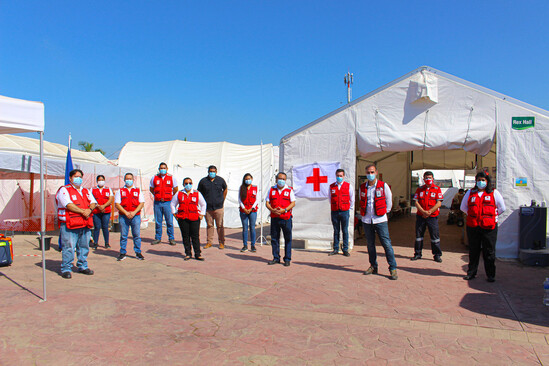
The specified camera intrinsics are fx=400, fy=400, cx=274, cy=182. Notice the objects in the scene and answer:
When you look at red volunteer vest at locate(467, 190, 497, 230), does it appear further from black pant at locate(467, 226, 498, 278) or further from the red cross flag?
the red cross flag

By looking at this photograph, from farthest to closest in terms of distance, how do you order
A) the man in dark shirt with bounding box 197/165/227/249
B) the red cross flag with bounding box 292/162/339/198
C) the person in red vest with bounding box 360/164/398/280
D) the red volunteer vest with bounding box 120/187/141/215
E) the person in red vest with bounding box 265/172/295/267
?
the man in dark shirt with bounding box 197/165/227/249, the red cross flag with bounding box 292/162/339/198, the red volunteer vest with bounding box 120/187/141/215, the person in red vest with bounding box 265/172/295/267, the person in red vest with bounding box 360/164/398/280

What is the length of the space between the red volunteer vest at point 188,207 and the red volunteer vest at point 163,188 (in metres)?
2.00

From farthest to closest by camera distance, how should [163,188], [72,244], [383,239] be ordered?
[163,188] → [383,239] → [72,244]

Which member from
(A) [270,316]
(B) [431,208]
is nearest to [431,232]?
(B) [431,208]

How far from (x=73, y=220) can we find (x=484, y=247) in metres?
6.37

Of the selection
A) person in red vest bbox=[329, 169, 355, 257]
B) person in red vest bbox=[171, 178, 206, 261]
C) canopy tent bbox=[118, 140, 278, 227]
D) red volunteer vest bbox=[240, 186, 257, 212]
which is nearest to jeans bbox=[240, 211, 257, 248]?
red volunteer vest bbox=[240, 186, 257, 212]

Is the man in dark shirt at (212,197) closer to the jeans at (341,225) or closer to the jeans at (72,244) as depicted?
the jeans at (341,225)

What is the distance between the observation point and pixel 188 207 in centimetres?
770

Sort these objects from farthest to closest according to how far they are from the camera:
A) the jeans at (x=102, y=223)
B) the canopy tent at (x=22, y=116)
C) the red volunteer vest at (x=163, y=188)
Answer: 1. the red volunteer vest at (x=163, y=188)
2. the jeans at (x=102, y=223)
3. the canopy tent at (x=22, y=116)

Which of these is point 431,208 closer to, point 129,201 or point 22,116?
point 129,201

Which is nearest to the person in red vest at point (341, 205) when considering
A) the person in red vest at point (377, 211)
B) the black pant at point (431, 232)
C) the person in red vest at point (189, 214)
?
the black pant at point (431, 232)

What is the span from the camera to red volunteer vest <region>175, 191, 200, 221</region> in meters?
7.71

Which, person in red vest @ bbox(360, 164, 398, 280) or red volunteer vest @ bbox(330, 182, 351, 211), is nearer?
person in red vest @ bbox(360, 164, 398, 280)

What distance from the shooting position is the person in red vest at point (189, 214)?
771cm
